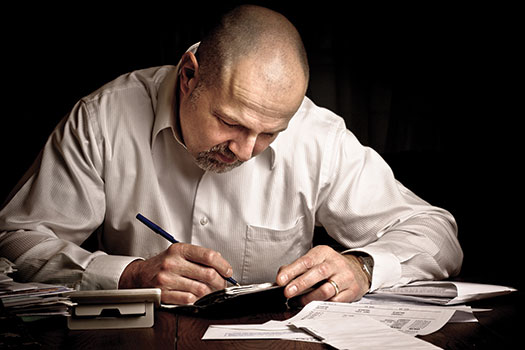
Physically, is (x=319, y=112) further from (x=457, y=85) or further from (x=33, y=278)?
(x=457, y=85)

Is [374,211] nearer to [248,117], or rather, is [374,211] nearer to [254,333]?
[248,117]

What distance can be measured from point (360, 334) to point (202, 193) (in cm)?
93

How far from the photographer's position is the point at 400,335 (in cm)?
115

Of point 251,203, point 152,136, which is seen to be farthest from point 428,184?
point 152,136

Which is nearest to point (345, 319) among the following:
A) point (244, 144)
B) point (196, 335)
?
point (196, 335)

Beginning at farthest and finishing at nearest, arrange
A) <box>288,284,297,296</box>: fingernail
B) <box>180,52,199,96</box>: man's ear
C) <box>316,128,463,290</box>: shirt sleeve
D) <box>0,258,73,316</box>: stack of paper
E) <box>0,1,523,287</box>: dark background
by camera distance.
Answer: <box>0,1,523,287</box>: dark background → <box>316,128,463,290</box>: shirt sleeve → <box>180,52,199,96</box>: man's ear → <box>288,284,297,296</box>: fingernail → <box>0,258,73,316</box>: stack of paper

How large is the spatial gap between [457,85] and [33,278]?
2416 mm

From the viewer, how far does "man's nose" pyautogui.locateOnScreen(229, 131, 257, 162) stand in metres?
1.68

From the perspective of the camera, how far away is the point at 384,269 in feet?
5.32

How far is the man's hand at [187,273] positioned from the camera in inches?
56.7

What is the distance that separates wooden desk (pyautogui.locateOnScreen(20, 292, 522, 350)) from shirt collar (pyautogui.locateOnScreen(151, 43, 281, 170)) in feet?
2.38

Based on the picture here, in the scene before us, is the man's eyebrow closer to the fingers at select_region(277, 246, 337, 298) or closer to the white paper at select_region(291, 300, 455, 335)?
the fingers at select_region(277, 246, 337, 298)

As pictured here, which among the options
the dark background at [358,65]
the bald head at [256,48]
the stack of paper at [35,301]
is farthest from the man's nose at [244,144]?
the dark background at [358,65]

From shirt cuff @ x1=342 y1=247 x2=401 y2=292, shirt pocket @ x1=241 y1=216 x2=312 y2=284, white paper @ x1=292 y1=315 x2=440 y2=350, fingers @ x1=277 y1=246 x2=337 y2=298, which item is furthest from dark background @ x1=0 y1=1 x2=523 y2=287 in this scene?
white paper @ x1=292 y1=315 x2=440 y2=350
